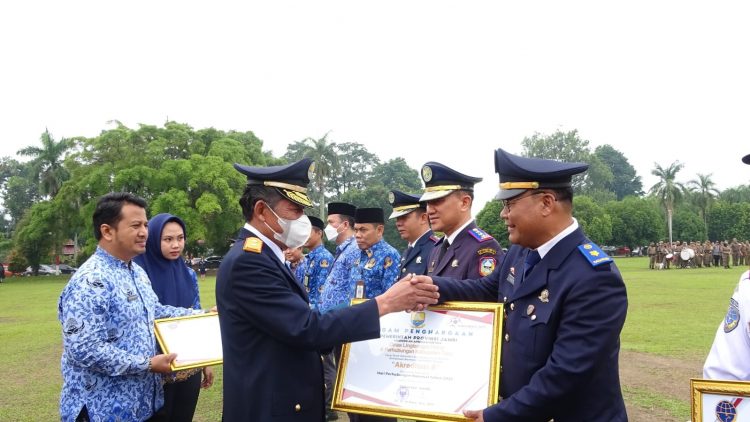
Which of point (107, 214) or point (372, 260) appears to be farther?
point (372, 260)

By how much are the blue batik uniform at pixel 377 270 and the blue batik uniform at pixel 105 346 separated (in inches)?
133

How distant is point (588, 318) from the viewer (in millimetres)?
2623

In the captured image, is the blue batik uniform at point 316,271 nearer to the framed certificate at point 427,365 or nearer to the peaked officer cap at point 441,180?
the peaked officer cap at point 441,180

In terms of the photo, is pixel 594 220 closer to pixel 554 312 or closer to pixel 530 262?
pixel 530 262

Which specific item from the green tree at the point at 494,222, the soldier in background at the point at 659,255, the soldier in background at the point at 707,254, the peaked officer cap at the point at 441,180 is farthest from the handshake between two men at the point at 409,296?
the green tree at the point at 494,222

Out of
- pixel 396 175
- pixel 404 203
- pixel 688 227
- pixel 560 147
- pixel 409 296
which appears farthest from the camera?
pixel 396 175

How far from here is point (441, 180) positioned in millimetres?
4895

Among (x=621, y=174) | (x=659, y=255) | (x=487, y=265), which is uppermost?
(x=621, y=174)

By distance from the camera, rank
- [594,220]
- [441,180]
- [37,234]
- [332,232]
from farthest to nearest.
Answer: [594,220]
[37,234]
[332,232]
[441,180]

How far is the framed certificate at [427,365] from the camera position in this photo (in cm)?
295

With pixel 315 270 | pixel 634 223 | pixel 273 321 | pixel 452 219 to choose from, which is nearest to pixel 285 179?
pixel 273 321

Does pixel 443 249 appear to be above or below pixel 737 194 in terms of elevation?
below

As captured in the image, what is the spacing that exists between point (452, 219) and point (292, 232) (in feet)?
6.45

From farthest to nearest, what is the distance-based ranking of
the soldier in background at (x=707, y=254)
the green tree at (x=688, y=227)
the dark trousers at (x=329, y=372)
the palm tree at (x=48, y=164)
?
1. the green tree at (x=688, y=227)
2. the palm tree at (x=48, y=164)
3. the soldier in background at (x=707, y=254)
4. the dark trousers at (x=329, y=372)
